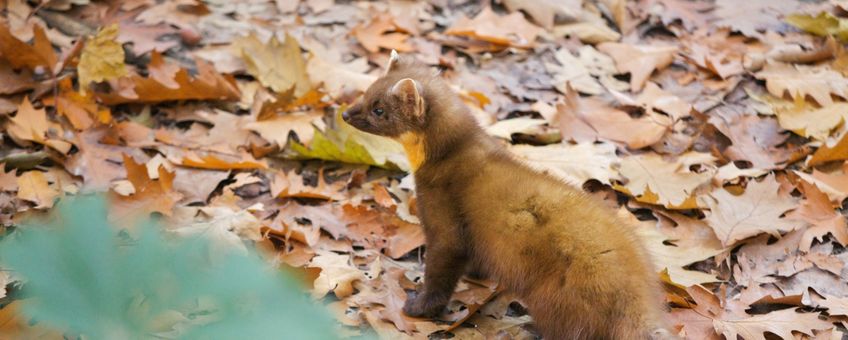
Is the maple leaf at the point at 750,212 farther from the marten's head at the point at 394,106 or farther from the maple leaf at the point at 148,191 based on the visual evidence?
the maple leaf at the point at 148,191

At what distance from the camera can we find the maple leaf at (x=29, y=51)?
6004 millimetres

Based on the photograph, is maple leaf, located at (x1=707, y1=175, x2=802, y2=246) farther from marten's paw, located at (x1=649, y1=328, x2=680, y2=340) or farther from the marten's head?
the marten's head

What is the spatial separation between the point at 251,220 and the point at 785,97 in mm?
3965

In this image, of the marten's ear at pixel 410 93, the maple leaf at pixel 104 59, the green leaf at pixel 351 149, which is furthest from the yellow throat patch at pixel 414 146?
the maple leaf at pixel 104 59

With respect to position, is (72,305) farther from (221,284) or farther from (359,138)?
(359,138)

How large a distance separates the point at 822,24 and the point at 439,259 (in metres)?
4.39

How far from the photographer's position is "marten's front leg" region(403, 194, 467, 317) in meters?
4.36

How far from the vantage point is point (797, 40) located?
7.08 meters

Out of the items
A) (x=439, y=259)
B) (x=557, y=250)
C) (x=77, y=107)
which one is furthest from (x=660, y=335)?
(x=77, y=107)

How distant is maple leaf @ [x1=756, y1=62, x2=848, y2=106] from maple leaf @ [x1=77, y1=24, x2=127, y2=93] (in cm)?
476

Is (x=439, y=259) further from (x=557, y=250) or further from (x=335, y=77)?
(x=335, y=77)

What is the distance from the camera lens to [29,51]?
19.9 feet

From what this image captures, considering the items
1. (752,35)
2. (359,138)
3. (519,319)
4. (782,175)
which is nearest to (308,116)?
(359,138)

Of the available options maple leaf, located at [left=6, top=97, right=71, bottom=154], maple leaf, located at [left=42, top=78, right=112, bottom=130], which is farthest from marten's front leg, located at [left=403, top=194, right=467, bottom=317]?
maple leaf, located at [left=42, top=78, right=112, bottom=130]
